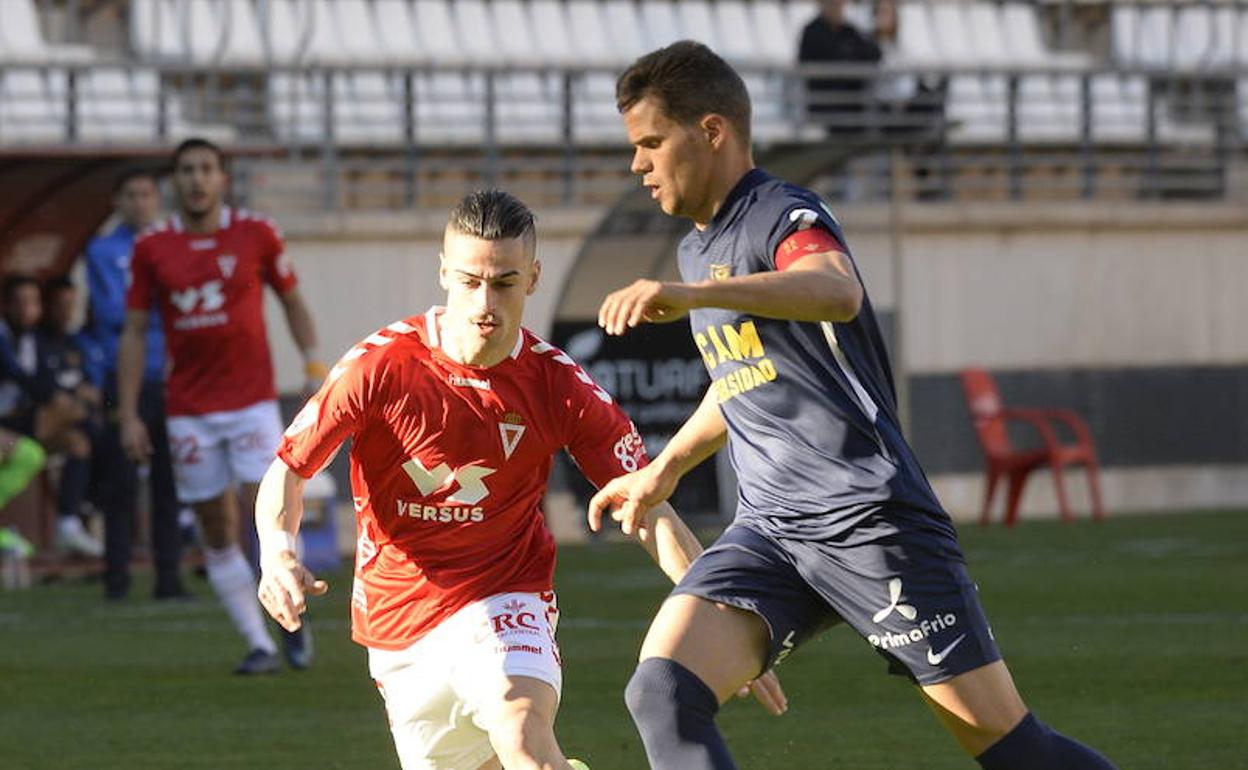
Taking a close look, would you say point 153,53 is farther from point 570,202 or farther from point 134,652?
point 134,652

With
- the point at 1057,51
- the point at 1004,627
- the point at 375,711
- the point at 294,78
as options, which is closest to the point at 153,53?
the point at 294,78

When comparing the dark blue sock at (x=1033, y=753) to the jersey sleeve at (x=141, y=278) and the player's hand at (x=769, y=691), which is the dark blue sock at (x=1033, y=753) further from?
the jersey sleeve at (x=141, y=278)

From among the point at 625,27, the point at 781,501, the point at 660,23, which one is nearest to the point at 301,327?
the point at 781,501

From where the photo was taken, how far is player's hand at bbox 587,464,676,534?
5.76 metres

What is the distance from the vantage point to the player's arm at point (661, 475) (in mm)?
5766

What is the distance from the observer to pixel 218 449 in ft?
36.6

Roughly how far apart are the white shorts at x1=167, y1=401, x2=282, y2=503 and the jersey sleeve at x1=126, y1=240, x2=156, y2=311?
2.07 ft

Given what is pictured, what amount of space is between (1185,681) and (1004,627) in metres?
2.15

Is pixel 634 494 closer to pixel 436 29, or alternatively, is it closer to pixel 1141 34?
pixel 436 29

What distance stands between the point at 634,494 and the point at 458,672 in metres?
0.58

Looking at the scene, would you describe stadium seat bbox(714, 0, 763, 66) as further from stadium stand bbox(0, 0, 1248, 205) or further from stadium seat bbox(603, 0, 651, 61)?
stadium seat bbox(603, 0, 651, 61)

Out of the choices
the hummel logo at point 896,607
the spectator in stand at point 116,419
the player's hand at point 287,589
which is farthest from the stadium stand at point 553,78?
the player's hand at point 287,589

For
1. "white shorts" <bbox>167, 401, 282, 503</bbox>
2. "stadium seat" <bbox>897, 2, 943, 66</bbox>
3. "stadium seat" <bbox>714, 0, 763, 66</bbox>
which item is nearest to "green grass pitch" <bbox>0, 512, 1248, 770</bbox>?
"white shorts" <bbox>167, 401, 282, 503</bbox>

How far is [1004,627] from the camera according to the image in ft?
39.9
